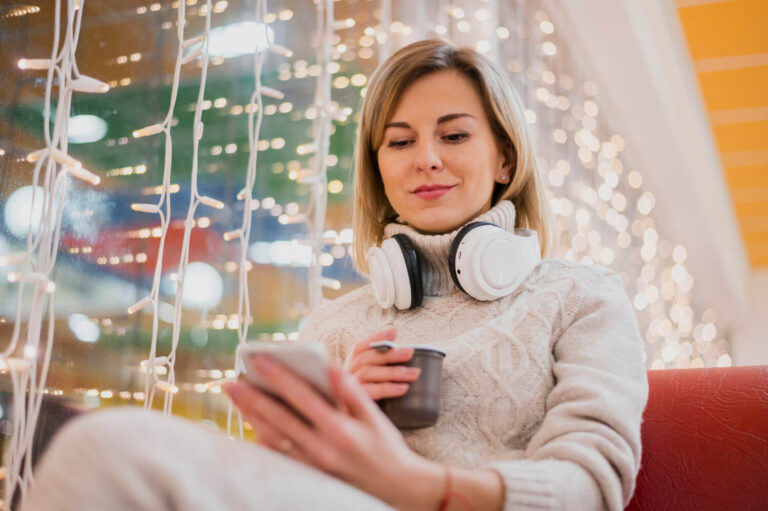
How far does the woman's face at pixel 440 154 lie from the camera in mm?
1136

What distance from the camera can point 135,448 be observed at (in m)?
0.50

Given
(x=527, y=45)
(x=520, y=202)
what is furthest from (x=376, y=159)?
(x=527, y=45)

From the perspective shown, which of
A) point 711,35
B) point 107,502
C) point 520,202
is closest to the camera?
point 107,502

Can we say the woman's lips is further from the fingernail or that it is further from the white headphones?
the fingernail

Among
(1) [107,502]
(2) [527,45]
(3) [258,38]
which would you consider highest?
(2) [527,45]

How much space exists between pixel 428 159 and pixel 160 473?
0.74 m

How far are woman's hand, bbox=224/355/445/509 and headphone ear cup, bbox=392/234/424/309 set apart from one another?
430 millimetres

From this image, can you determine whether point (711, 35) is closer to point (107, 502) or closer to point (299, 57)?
point (299, 57)

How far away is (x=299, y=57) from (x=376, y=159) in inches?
26.0

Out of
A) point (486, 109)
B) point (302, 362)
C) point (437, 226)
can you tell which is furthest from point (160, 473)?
point (486, 109)

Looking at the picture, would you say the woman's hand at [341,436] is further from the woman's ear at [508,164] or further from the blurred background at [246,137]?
the woman's ear at [508,164]

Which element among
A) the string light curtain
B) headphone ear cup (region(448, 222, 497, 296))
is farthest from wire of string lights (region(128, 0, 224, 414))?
headphone ear cup (region(448, 222, 497, 296))

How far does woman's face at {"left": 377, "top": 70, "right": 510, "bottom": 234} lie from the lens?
114 centimetres

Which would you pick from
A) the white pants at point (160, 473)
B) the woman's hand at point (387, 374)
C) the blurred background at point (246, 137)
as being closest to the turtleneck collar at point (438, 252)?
the woman's hand at point (387, 374)
